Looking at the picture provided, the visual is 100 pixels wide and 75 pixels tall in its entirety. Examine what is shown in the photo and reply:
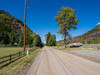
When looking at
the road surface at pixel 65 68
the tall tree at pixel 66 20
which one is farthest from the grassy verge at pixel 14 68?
the tall tree at pixel 66 20

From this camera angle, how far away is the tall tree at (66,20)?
33981mm

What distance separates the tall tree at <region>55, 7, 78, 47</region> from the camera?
33981mm

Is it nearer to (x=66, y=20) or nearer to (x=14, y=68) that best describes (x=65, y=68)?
(x=14, y=68)

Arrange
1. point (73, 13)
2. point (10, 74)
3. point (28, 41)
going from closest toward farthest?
point (10, 74)
point (73, 13)
point (28, 41)

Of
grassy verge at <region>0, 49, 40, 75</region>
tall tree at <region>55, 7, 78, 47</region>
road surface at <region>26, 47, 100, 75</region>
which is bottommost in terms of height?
road surface at <region>26, 47, 100, 75</region>

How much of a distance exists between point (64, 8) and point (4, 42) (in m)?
48.8

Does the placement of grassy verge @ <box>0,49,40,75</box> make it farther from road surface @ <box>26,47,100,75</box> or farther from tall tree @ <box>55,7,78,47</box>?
tall tree @ <box>55,7,78,47</box>

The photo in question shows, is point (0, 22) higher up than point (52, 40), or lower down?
higher up

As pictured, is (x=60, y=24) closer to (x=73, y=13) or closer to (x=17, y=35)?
(x=73, y=13)

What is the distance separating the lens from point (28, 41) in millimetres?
62812

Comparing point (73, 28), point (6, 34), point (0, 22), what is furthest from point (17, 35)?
point (73, 28)

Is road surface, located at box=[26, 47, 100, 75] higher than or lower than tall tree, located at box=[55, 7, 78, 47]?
lower

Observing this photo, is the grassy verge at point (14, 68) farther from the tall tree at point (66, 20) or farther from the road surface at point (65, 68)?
the tall tree at point (66, 20)

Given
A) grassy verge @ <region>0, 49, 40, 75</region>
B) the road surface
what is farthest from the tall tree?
grassy verge @ <region>0, 49, 40, 75</region>
